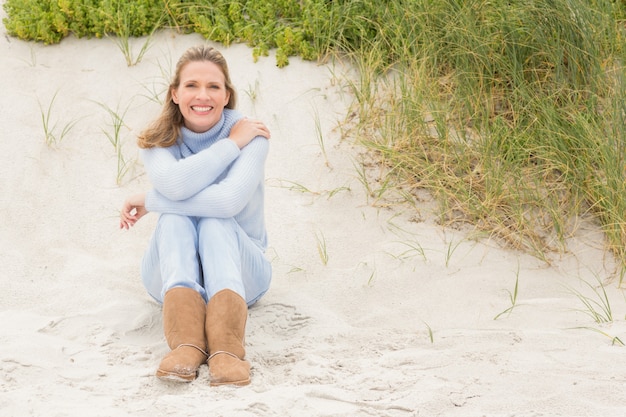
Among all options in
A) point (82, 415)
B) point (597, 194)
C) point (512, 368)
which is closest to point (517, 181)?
point (597, 194)

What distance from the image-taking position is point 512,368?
11.8 feet

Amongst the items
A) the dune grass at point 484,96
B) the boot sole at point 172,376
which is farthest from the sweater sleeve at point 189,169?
the dune grass at point 484,96

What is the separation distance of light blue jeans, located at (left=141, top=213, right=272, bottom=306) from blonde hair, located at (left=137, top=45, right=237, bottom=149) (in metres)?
0.39

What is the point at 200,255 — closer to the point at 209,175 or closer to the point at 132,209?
the point at 209,175

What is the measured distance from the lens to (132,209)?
13.9 feet

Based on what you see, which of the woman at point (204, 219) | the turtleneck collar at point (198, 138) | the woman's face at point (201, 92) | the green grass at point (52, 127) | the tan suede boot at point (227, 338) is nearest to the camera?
the tan suede boot at point (227, 338)

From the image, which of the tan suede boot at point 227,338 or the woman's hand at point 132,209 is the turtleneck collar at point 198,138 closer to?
the woman's hand at point 132,209

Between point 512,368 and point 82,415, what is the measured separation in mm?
1594

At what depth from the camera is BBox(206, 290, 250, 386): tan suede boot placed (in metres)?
3.52

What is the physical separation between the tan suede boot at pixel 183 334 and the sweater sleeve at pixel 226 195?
0.37 metres

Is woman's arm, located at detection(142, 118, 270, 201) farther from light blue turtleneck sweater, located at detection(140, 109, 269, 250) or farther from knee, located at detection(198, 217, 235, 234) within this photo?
knee, located at detection(198, 217, 235, 234)

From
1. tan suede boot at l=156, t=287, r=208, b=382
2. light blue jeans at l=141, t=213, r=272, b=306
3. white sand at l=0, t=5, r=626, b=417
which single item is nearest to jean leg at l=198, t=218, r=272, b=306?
light blue jeans at l=141, t=213, r=272, b=306

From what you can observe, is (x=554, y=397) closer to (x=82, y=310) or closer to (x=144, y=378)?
(x=144, y=378)

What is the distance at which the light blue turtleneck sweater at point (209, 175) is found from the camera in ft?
13.0
